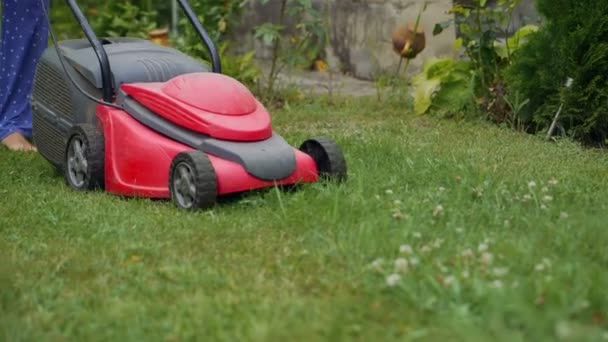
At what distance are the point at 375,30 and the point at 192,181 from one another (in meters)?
3.56

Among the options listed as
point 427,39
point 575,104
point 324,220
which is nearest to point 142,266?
point 324,220

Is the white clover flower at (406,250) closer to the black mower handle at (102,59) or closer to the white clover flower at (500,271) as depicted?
the white clover flower at (500,271)

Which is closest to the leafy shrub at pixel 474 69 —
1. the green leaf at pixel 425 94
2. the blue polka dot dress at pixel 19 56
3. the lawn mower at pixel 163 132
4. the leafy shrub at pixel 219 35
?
the green leaf at pixel 425 94

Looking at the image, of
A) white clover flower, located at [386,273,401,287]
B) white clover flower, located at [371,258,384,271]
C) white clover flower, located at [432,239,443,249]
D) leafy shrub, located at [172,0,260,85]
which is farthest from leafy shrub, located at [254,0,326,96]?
white clover flower, located at [386,273,401,287]

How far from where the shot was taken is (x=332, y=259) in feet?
9.25

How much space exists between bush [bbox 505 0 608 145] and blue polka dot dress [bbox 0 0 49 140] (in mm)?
2272

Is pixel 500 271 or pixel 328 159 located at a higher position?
pixel 500 271

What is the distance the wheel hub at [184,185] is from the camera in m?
3.46

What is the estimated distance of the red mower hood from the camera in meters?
3.54

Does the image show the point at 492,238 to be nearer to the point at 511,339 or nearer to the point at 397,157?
the point at 511,339

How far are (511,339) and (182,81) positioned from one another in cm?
189

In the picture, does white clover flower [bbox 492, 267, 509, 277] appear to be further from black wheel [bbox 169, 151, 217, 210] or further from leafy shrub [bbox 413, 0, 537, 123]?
leafy shrub [bbox 413, 0, 537, 123]

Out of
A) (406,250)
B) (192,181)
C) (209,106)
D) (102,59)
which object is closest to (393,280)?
(406,250)

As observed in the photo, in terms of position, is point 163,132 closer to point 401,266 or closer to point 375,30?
point 401,266
